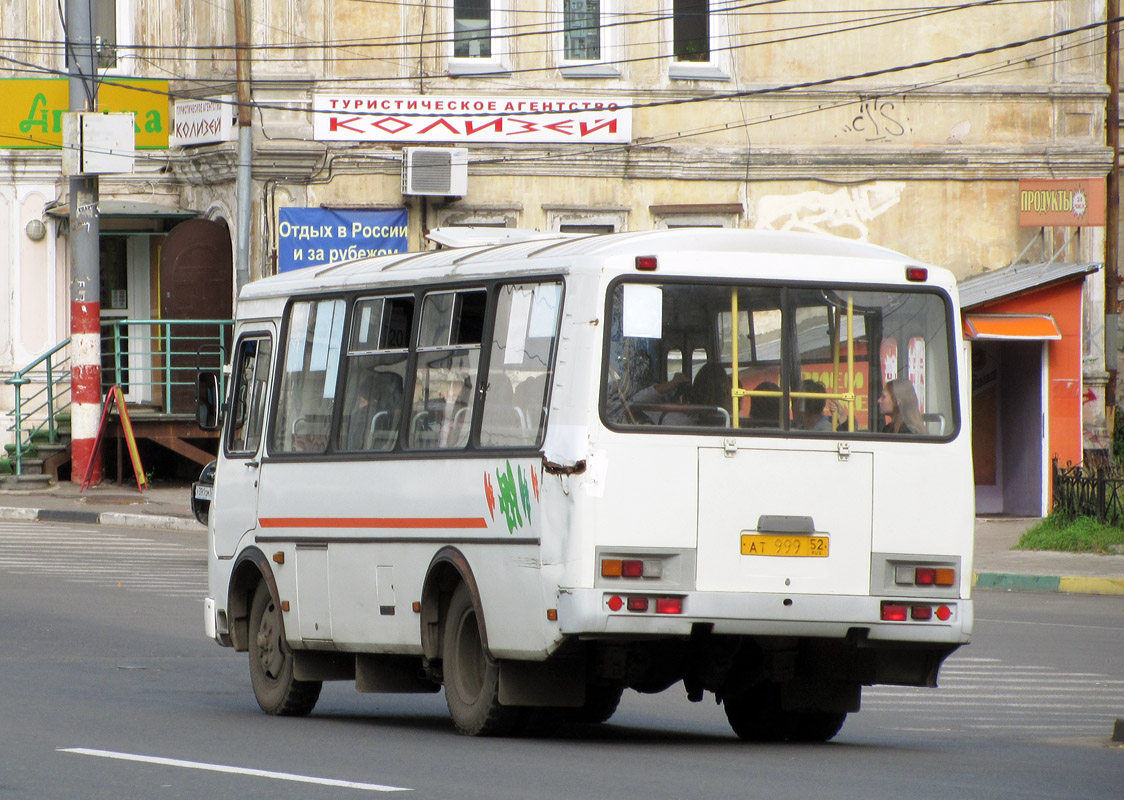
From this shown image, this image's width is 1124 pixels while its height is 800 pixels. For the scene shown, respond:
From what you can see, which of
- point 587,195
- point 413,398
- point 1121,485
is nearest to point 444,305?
point 413,398

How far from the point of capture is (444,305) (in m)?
10.1

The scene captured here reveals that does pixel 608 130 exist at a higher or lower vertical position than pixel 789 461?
higher

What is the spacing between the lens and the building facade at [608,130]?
1094 inches

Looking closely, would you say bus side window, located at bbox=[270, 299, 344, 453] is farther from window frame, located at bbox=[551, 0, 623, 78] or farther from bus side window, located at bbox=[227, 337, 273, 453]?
window frame, located at bbox=[551, 0, 623, 78]

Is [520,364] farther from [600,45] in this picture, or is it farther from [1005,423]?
[600,45]

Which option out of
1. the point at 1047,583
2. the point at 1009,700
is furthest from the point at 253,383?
the point at 1047,583

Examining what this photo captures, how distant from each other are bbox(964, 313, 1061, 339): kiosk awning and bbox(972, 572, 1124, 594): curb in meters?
5.79

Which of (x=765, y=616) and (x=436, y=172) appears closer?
(x=765, y=616)

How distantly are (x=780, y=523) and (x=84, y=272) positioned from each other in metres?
18.8

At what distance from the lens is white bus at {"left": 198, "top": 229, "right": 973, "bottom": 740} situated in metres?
8.98

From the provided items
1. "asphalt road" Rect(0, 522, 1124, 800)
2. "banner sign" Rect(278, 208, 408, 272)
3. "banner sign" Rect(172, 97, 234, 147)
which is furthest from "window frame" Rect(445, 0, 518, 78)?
"asphalt road" Rect(0, 522, 1124, 800)

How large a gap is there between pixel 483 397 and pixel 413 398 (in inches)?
24.9

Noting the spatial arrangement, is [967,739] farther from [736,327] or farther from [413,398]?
[413,398]

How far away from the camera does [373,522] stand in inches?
408
